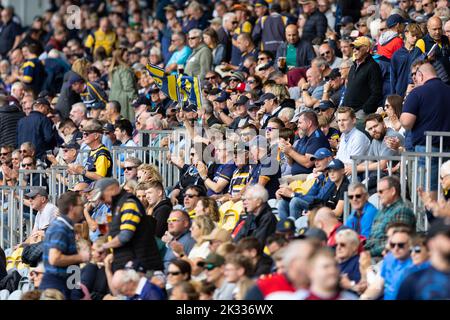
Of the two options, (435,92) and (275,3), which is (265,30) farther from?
(435,92)

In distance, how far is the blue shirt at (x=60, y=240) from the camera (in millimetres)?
13203

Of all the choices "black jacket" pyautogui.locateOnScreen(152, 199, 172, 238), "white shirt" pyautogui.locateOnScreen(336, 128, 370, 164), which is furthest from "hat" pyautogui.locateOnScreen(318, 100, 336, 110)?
"black jacket" pyautogui.locateOnScreen(152, 199, 172, 238)

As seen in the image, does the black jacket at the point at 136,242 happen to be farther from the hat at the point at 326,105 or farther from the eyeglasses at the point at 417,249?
the hat at the point at 326,105

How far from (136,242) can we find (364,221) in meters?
2.17

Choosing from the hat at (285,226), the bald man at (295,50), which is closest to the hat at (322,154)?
the hat at (285,226)

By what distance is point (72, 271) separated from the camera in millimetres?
13586

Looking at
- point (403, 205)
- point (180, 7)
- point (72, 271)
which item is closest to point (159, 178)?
point (72, 271)

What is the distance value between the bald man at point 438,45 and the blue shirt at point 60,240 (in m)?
5.23

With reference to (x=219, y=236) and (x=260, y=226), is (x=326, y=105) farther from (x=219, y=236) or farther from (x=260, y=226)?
(x=219, y=236)

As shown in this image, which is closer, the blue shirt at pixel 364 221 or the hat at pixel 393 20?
the blue shirt at pixel 364 221

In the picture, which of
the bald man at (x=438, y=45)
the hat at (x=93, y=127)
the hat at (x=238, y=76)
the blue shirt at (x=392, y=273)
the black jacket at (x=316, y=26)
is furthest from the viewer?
the black jacket at (x=316, y=26)

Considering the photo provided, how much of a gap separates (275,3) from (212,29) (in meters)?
1.26

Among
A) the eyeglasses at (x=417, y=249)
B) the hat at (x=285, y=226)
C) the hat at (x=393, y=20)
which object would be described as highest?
the hat at (x=393, y=20)

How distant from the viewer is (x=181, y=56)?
76.2 feet
